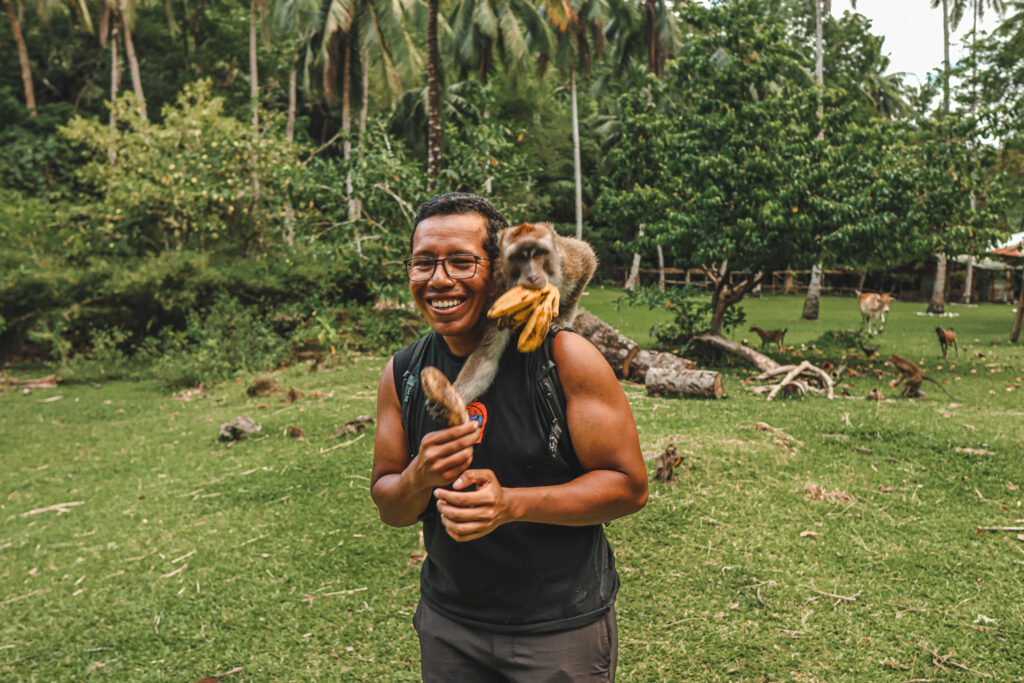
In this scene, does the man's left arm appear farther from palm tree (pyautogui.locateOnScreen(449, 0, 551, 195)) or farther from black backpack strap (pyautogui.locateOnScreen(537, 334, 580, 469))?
palm tree (pyautogui.locateOnScreen(449, 0, 551, 195))

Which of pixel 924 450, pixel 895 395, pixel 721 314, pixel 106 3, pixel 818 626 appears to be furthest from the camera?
pixel 106 3

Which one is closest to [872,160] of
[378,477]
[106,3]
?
[378,477]

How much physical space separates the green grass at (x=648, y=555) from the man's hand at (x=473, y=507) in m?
2.44

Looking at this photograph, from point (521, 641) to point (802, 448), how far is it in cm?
516

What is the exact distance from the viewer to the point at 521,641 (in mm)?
1681

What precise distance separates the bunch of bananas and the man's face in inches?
4.0

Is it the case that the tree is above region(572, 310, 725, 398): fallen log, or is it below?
above

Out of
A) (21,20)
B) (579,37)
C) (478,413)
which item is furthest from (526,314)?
(21,20)

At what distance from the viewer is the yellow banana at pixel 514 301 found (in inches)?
64.3

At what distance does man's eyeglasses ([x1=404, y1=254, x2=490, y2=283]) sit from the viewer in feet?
5.74

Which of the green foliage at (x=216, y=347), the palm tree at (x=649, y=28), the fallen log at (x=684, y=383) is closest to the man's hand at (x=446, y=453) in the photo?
the fallen log at (x=684, y=383)

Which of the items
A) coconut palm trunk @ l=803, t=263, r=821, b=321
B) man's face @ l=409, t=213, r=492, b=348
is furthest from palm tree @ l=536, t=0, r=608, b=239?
man's face @ l=409, t=213, r=492, b=348

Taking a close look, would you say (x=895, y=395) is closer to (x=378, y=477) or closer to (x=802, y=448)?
(x=802, y=448)

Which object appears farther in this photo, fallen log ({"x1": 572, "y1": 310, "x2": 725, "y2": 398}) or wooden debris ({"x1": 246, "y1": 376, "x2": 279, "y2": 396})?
wooden debris ({"x1": 246, "y1": 376, "x2": 279, "y2": 396})
